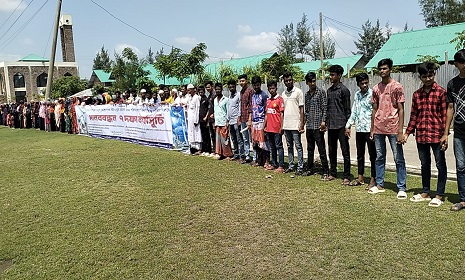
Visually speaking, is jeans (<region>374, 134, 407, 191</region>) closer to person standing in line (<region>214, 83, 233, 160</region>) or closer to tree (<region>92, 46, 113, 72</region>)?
person standing in line (<region>214, 83, 233, 160</region>)

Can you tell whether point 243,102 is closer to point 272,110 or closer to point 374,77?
point 272,110

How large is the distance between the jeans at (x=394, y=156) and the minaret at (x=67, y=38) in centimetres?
A: 6108

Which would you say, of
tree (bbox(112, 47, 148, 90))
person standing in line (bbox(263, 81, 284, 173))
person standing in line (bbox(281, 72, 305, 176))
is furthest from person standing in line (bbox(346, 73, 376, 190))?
tree (bbox(112, 47, 148, 90))

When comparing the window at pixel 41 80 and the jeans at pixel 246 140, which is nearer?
the jeans at pixel 246 140

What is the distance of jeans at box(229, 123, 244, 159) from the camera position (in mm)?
8812

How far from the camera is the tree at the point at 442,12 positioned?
4294cm

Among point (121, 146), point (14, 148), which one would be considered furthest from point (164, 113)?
point (14, 148)

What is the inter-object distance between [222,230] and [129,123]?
370 inches

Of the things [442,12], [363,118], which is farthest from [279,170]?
[442,12]

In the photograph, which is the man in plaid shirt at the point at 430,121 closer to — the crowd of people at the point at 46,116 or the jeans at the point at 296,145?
the jeans at the point at 296,145

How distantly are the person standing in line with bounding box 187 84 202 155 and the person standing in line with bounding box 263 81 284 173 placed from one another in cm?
269

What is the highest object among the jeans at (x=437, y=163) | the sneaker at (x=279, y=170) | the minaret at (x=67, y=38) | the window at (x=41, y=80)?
the minaret at (x=67, y=38)

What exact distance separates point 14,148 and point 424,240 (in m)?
13.4

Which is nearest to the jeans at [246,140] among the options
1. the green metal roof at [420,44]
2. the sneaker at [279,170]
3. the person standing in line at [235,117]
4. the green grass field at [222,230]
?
the person standing in line at [235,117]
